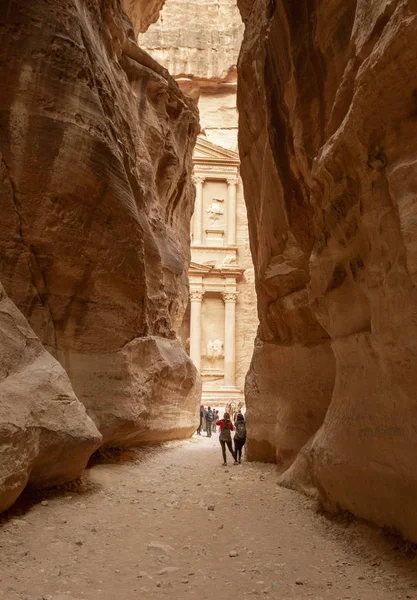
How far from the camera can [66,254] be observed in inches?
296

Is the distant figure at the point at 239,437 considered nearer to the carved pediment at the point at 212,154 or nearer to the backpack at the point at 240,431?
the backpack at the point at 240,431

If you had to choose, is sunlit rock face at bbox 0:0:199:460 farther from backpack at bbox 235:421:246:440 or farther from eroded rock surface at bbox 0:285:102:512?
backpack at bbox 235:421:246:440

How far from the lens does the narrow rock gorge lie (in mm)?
5730

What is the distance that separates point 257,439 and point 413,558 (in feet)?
20.6

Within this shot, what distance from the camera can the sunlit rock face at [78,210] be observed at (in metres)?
6.96

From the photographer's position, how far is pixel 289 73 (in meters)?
7.34

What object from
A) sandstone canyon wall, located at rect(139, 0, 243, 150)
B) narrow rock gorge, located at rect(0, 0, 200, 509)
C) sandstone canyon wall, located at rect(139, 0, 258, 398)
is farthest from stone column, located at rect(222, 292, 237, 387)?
narrow rock gorge, located at rect(0, 0, 200, 509)

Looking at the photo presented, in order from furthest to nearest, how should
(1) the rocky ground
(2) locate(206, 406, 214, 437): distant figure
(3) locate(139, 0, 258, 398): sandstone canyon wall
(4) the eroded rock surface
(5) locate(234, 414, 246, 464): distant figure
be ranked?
1. (3) locate(139, 0, 258, 398): sandstone canyon wall
2. (2) locate(206, 406, 214, 437): distant figure
3. (5) locate(234, 414, 246, 464): distant figure
4. (4) the eroded rock surface
5. (1) the rocky ground

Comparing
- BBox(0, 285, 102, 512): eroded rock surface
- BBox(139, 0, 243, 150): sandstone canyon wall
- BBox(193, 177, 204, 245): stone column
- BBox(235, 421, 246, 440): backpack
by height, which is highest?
BBox(139, 0, 243, 150): sandstone canyon wall

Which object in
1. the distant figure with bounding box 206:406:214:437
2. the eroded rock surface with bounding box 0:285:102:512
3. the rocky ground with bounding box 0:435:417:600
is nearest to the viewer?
the rocky ground with bounding box 0:435:417:600

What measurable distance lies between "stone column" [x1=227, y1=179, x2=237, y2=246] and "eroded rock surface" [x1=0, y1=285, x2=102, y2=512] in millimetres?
26008

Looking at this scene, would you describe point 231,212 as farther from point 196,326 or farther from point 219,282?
point 196,326

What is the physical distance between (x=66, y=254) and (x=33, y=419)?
9.41 feet

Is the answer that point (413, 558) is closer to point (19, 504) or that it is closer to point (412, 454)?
point (412, 454)
